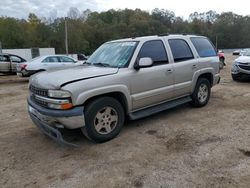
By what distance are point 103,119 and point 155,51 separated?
190 centimetres

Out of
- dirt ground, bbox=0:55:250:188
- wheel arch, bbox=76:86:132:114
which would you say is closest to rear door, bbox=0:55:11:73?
dirt ground, bbox=0:55:250:188

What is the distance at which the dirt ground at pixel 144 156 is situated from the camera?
3486 millimetres

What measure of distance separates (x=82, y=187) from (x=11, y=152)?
5.75 ft

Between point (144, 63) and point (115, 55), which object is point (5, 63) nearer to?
point (115, 55)

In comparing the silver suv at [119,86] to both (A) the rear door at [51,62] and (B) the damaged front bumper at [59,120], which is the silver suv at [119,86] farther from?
(A) the rear door at [51,62]

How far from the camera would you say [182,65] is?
5980mm

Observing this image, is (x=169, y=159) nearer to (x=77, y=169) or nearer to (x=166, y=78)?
(x=77, y=169)

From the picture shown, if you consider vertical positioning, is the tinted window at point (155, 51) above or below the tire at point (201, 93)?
above

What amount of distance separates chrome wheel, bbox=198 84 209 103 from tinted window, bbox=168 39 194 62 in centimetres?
88

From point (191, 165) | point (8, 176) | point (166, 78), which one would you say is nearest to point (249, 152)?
point (191, 165)

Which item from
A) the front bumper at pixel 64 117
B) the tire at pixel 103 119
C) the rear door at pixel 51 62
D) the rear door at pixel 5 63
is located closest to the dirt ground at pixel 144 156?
the tire at pixel 103 119

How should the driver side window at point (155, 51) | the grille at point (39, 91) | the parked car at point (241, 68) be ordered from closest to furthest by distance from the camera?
the grille at point (39, 91) → the driver side window at point (155, 51) → the parked car at point (241, 68)

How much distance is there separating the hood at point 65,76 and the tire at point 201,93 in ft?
8.45

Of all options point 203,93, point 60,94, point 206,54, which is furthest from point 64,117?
point 206,54
